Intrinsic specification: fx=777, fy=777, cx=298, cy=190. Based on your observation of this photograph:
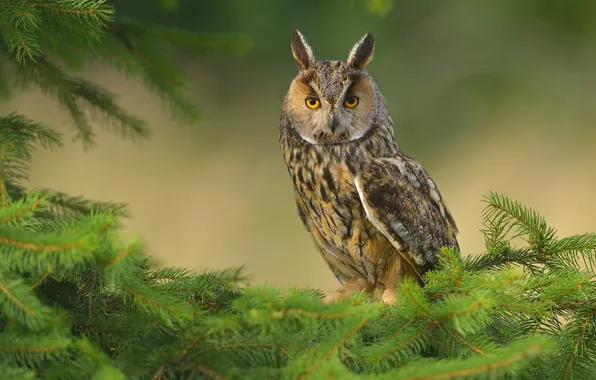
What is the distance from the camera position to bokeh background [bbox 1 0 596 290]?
417 cm

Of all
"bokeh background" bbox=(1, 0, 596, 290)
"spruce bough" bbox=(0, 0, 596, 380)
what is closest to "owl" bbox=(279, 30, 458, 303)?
"spruce bough" bbox=(0, 0, 596, 380)

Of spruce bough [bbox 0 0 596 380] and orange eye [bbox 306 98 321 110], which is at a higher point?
orange eye [bbox 306 98 321 110]

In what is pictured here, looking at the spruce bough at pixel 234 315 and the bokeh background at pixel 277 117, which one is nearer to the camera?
the spruce bough at pixel 234 315

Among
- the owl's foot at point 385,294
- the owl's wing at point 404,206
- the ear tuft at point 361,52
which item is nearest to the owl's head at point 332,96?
the ear tuft at point 361,52

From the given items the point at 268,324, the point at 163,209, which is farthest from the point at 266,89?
the point at 268,324

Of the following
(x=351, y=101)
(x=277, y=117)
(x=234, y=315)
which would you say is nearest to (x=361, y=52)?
(x=351, y=101)

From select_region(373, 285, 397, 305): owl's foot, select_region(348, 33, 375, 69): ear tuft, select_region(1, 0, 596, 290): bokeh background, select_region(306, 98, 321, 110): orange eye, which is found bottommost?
select_region(373, 285, 397, 305): owl's foot

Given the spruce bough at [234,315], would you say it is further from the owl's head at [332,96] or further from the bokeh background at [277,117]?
the bokeh background at [277,117]

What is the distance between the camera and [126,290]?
932 millimetres

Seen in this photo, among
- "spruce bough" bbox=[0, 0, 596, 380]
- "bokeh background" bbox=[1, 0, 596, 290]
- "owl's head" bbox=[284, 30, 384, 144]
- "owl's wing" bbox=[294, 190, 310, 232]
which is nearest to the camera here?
"spruce bough" bbox=[0, 0, 596, 380]

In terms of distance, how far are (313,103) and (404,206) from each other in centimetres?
28

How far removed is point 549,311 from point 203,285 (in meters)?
0.51

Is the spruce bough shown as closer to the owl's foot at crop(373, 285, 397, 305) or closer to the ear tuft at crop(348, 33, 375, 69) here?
the owl's foot at crop(373, 285, 397, 305)

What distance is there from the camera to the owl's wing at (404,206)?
157 cm
